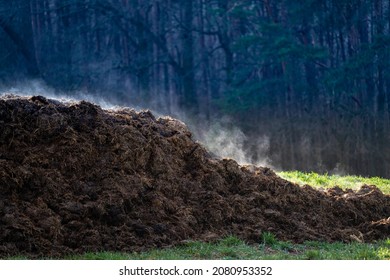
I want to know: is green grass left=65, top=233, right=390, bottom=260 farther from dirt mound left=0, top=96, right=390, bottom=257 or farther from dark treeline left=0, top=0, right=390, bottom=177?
dark treeline left=0, top=0, right=390, bottom=177

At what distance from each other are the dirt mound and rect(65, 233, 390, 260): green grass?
252 mm

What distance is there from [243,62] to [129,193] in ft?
73.2

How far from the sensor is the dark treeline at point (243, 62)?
26.8 metres

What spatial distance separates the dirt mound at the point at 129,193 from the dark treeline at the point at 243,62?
14149 mm


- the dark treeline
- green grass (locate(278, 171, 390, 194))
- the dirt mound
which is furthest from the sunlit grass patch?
the dark treeline

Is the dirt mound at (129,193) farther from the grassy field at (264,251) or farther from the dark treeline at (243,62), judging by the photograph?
the dark treeline at (243,62)

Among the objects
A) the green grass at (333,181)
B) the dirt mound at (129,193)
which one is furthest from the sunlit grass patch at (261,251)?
the green grass at (333,181)

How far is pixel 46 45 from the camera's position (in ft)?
108

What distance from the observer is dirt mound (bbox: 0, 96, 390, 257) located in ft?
26.3

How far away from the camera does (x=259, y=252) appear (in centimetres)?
796

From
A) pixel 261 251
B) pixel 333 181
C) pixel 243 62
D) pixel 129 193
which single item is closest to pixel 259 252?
pixel 261 251

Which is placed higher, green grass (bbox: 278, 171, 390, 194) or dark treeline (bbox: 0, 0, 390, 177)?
dark treeline (bbox: 0, 0, 390, 177)

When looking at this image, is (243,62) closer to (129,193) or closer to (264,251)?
(129,193)
